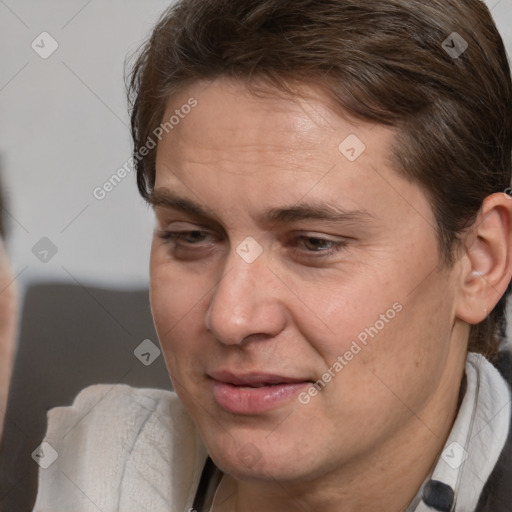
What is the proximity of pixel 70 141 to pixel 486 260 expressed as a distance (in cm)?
106

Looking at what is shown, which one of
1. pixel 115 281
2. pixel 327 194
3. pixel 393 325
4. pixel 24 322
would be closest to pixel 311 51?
pixel 327 194

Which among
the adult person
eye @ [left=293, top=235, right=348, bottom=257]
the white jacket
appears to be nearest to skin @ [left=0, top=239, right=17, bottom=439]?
the white jacket

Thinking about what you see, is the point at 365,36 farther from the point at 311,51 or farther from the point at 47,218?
the point at 47,218

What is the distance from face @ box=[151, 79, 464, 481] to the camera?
3.58ft

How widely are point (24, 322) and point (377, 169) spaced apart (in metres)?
1.12

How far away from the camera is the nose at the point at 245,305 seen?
107 centimetres

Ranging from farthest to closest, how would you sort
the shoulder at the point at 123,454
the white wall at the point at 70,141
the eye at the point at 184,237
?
1. the white wall at the point at 70,141
2. the shoulder at the point at 123,454
3. the eye at the point at 184,237

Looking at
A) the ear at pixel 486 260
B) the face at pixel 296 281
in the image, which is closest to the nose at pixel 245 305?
the face at pixel 296 281

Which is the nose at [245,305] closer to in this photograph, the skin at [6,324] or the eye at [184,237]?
the eye at [184,237]

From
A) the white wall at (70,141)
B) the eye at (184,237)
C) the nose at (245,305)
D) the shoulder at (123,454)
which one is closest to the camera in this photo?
the nose at (245,305)

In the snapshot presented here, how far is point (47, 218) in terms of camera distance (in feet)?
6.43

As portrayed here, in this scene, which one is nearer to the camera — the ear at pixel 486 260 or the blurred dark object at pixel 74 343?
the ear at pixel 486 260

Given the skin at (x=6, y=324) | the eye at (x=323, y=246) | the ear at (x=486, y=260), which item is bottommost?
the ear at (x=486, y=260)
